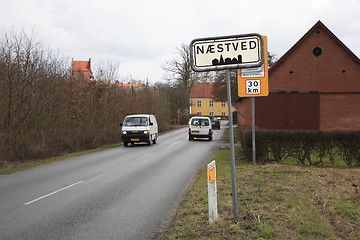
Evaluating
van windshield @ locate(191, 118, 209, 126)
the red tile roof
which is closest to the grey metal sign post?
van windshield @ locate(191, 118, 209, 126)

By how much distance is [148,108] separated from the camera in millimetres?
40312

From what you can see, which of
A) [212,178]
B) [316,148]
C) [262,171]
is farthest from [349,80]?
[212,178]

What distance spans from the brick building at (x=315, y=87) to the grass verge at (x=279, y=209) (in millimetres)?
15617

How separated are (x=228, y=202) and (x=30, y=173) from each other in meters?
8.21

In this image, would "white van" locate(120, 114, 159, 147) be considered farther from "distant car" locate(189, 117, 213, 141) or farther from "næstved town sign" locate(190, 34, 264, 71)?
"næstved town sign" locate(190, 34, 264, 71)

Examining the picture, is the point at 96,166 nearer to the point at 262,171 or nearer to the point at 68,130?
the point at 262,171

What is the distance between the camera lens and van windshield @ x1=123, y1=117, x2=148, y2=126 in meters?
24.6

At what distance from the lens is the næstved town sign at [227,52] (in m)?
5.17

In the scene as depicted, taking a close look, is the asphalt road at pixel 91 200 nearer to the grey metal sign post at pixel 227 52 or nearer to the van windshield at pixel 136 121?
the grey metal sign post at pixel 227 52

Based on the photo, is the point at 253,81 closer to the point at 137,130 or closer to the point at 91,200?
the point at 91,200

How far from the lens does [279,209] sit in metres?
6.39

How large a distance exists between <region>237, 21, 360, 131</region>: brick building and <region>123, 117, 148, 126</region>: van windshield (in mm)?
7666

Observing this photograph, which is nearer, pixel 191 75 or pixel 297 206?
pixel 297 206

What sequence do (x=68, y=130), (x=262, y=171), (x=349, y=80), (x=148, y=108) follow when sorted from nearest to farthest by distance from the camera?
(x=262, y=171), (x=68, y=130), (x=349, y=80), (x=148, y=108)
